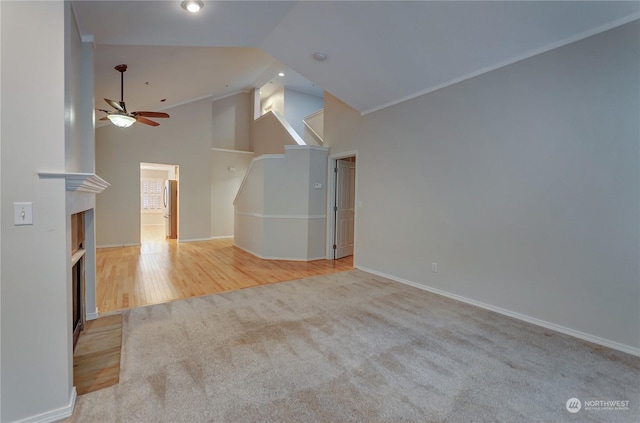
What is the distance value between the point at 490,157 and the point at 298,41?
8.77 ft

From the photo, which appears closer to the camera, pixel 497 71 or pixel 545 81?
pixel 545 81

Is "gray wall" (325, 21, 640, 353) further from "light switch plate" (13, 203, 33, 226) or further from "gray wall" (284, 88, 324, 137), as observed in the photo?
"gray wall" (284, 88, 324, 137)

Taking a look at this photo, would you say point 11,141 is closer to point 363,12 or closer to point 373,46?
point 363,12

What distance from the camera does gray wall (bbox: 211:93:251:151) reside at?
8.88 metres

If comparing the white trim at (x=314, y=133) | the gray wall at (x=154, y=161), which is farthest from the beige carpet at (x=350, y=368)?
the white trim at (x=314, y=133)

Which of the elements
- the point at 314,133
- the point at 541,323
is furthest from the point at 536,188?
the point at 314,133

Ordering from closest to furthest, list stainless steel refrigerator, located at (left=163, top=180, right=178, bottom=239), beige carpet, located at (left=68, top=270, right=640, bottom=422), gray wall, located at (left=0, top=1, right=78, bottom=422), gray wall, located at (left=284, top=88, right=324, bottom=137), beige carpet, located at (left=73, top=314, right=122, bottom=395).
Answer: gray wall, located at (left=0, top=1, right=78, bottom=422)
beige carpet, located at (left=68, top=270, right=640, bottom=422)
beige carpet, located at (left=73, top=314, right=122, bottom=395)
stainless steel refrigerator, located at (left=163, top=180, right=178, bottom=239)
gray wall, located at (left=284, top=88, right=324, bottom=137)

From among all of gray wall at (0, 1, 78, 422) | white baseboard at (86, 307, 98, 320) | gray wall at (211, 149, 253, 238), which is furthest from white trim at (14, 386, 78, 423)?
gray wall at (211, 149, 253, 238)

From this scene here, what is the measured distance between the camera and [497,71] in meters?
3.08

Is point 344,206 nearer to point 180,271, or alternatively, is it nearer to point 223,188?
point 180,271

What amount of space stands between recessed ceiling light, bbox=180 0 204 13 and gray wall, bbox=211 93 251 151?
20.0 feet

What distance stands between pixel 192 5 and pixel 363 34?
1768mm

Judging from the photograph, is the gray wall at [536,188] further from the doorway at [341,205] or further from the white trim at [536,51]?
the doorway at [341,205]

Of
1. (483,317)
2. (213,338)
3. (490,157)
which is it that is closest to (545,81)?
(490,157)
